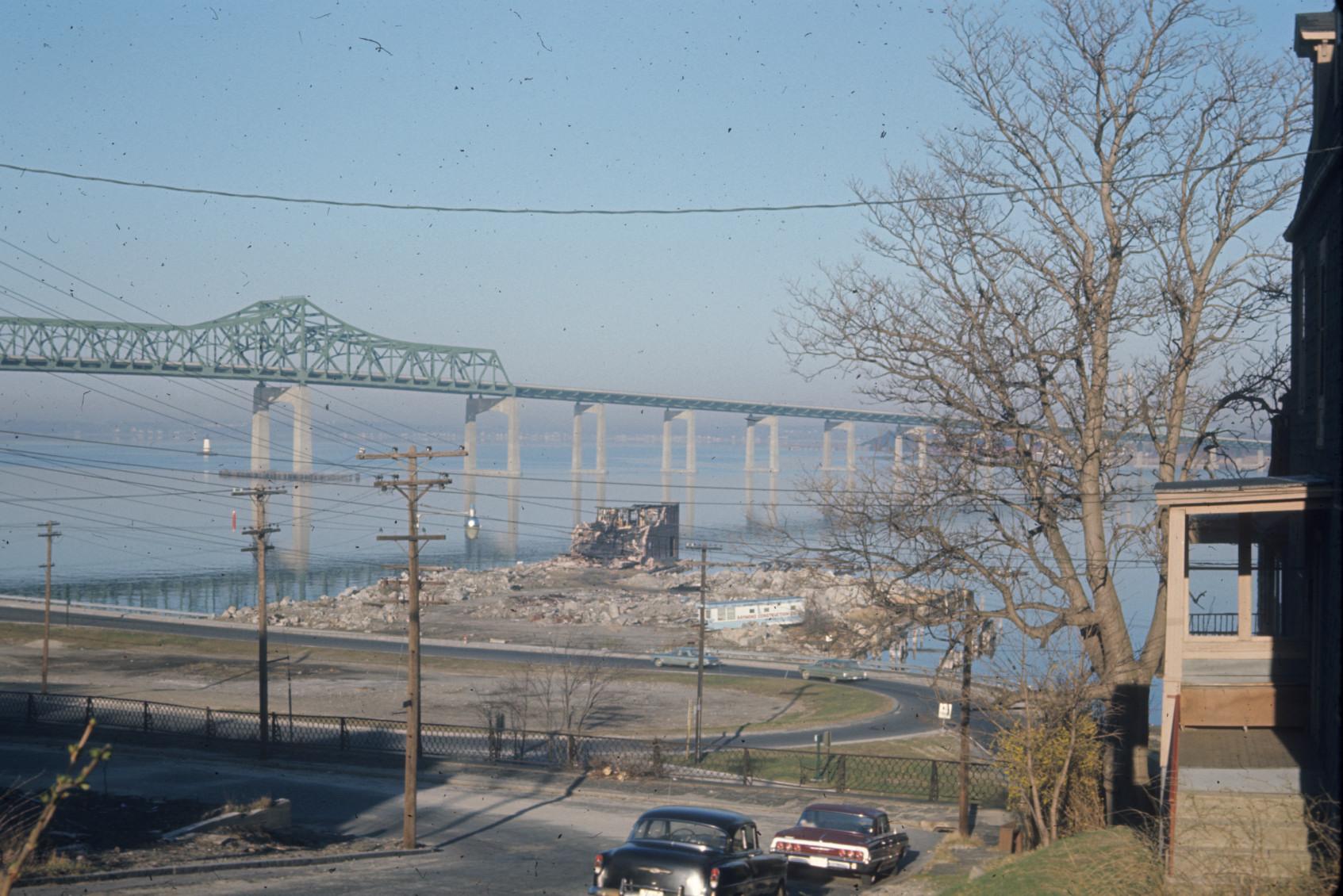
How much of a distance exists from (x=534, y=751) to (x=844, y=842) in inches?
663

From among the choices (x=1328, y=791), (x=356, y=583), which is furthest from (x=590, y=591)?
(x=1328, y=791)

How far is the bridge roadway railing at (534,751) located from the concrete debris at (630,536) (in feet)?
216

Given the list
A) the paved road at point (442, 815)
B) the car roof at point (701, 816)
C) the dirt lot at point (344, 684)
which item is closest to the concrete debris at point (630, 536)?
the dirt lot at point (344, 684)

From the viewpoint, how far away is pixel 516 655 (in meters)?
52.9

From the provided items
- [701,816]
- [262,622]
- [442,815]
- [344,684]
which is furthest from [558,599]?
[701,816]

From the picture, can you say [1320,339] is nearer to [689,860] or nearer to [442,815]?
[689,860]

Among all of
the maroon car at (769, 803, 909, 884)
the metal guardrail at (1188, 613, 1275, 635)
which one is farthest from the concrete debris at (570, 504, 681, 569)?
the maroon car at (769, 803, 909, 884)

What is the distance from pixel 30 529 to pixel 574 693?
10371cm

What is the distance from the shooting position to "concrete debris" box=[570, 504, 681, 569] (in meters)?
97.9

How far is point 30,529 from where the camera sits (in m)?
123

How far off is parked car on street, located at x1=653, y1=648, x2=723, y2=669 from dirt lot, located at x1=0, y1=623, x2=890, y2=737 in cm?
131

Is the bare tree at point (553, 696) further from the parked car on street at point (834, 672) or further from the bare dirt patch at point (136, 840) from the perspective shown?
the bare dirt patch at point (136, 840)

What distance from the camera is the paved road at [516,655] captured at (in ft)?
120

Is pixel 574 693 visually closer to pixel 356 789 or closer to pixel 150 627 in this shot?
pixel 356 789
